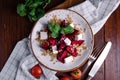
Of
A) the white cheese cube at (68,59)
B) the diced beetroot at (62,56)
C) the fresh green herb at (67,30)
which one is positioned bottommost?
the white cheese cube at (68,59)

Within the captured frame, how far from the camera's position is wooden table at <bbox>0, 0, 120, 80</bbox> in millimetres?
1140

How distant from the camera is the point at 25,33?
114cm

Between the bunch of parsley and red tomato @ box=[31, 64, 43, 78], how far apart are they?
16 centimetres

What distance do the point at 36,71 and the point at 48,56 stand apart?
63 millimetres

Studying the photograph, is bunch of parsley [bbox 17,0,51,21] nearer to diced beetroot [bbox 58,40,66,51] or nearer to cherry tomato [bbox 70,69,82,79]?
diced beetroot [bbox 58,40,66,51]

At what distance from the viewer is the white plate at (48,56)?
110 centimetres

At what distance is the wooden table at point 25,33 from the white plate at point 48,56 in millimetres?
39

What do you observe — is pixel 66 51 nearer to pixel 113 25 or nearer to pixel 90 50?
pixel 90 50

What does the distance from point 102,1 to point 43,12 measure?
22cm

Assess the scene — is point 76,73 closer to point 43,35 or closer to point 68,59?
point 68,59

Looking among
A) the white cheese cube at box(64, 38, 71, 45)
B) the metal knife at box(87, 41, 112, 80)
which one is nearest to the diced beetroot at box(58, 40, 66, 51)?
the white cheese cube at box(64, 38, 71, 45)

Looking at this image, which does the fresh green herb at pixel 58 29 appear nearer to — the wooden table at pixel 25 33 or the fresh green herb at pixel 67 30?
the fresh green herb at pixel 67 30

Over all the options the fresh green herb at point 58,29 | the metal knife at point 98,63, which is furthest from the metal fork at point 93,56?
the fresh green herb at point 58,29

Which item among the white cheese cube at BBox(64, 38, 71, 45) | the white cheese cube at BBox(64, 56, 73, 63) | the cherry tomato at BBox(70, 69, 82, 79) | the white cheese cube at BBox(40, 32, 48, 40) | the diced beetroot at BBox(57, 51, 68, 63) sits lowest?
the cherry tomato at BBox(70, 69, 82, 79)
